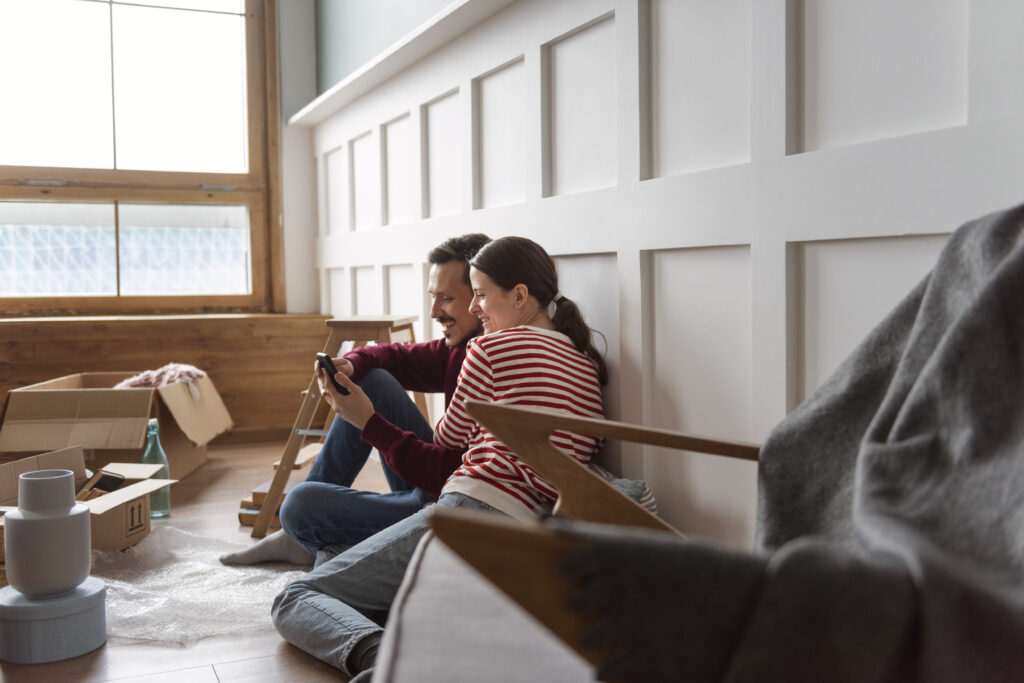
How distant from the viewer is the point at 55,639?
5.64ft

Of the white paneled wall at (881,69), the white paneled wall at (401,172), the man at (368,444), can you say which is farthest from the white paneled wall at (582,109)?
the white paneled wall at (401,172)

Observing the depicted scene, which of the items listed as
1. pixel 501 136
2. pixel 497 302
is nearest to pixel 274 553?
pixel 497 302

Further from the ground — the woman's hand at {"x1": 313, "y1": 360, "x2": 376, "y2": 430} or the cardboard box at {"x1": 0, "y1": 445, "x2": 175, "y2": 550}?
the woman's hand at {"x1": 313, "y1": 360, "x2": 376, "y2": 430}

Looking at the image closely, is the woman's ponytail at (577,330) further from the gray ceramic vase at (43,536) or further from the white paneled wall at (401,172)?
the white paneled wall at (401,172)

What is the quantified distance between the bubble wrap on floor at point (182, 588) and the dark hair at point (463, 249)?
0.86 meters

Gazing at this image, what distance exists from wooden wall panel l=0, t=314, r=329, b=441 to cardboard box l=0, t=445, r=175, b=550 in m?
1.47

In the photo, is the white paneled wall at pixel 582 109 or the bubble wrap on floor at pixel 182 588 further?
the white paneled wall at pixel 582 109

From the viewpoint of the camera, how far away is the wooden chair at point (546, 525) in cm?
57

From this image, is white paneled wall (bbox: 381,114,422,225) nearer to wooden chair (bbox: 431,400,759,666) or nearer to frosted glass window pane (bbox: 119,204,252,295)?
frosted glass window pane (bbox: 119,204,252,295)

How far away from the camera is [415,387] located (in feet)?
8.04

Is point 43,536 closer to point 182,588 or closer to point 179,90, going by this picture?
point 182,588

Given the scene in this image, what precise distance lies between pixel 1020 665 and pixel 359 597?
131 cm

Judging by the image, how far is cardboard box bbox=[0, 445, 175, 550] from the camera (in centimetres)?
229

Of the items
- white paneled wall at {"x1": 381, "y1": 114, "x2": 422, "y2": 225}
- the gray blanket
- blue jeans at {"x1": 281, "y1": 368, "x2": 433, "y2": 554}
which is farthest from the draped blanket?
white paneled wall at {"x1": 381, "y1": 114, "x2": 422, "y2": 225}
